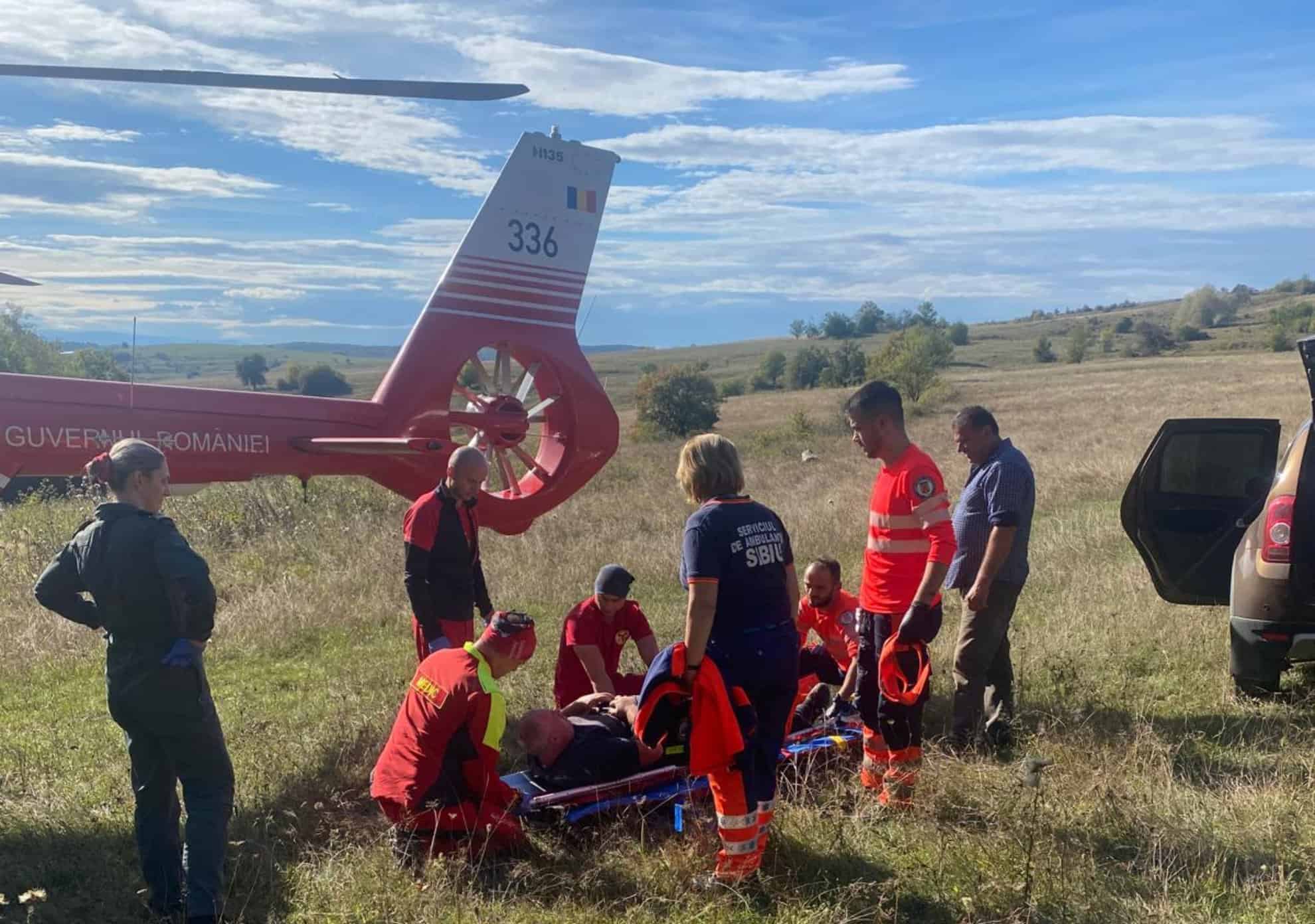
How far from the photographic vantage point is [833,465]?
72.2 feet

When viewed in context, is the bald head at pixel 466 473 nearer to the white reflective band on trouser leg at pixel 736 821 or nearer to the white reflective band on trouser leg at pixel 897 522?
the white reflective band on trouser leg at pixel 897 522

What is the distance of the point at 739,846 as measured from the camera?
4273mm

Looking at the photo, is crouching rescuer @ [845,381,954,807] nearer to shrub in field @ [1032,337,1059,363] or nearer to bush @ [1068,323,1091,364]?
bush @ [1068,323,1091,364]

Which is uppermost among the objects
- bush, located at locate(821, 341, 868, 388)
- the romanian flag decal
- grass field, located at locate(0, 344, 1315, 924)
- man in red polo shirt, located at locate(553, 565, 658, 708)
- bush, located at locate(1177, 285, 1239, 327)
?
bush, located at locate(1177, 285, 1239, 327)

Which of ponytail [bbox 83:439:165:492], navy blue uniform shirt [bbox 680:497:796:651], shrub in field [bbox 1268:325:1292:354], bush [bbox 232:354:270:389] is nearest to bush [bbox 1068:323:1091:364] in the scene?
shrub in field [bbox 1268:325:1292:354]

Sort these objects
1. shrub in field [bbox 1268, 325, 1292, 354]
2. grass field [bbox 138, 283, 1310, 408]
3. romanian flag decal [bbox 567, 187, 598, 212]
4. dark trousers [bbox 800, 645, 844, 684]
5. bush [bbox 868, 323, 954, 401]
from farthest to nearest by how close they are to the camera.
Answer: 1. grass field [bbox 138, 283, 1310, 408]
2. shrub in field [bbox 1268, 325, 1292, 354]
3. bush [bbox 868, 323, 954, 401]
4. romanian flag decal [bbox 567, 187, 598, 212]
5. dark trousers [bbox 800, 645, 844, 684]

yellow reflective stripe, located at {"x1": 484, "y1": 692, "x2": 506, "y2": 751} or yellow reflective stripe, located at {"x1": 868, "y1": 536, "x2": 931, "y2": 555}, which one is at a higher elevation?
yellow reflective stripe, located at {"x1": 868, "y1": 536, "x2": 931, "y2": 555}

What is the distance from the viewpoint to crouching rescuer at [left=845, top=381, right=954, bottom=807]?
4.92 meters

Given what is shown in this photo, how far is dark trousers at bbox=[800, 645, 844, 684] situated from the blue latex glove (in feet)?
12.3

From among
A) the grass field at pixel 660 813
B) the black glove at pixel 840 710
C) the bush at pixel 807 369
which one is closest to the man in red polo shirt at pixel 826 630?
the black glove at pixel 840 710

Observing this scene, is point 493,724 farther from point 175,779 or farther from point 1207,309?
point 1207,309

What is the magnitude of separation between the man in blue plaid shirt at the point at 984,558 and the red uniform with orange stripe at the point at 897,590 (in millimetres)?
551

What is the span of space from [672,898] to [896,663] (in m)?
1.51

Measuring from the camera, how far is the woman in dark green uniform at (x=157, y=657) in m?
4.00
